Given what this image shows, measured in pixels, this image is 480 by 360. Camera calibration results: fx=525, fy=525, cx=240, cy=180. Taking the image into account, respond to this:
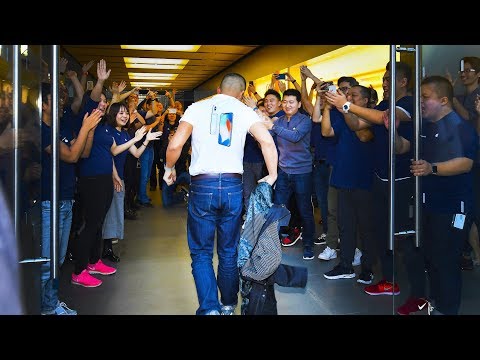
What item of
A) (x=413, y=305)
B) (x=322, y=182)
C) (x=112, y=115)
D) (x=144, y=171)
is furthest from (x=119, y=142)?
(x=144, y=171)

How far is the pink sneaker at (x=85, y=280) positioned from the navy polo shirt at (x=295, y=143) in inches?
83.0

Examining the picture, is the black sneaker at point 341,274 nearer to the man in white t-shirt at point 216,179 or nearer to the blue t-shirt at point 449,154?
the man in white t-shirt at point 216,179

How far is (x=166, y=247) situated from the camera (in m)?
5.57

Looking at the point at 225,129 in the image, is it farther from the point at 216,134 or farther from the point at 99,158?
the point at 99,158

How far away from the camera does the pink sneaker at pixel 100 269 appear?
4.47 metres

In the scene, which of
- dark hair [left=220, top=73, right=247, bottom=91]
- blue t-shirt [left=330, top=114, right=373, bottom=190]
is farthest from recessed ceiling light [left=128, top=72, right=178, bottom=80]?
dark hair [left=220, top=73, right=247, bottom=91]

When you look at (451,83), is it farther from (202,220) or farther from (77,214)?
(77,214)

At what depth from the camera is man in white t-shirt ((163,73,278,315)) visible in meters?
3.16

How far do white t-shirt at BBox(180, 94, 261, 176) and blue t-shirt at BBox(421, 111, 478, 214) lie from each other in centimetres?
108

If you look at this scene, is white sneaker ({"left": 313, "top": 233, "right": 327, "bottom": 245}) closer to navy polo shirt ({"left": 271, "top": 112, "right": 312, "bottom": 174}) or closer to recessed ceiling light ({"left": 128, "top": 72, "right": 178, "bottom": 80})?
navy polo shirt ({"left": 271, "top": 112, "right": 312, "bottom": 174})

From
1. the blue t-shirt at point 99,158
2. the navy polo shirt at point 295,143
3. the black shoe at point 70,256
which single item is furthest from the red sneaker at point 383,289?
the black shoe at point 70,256
